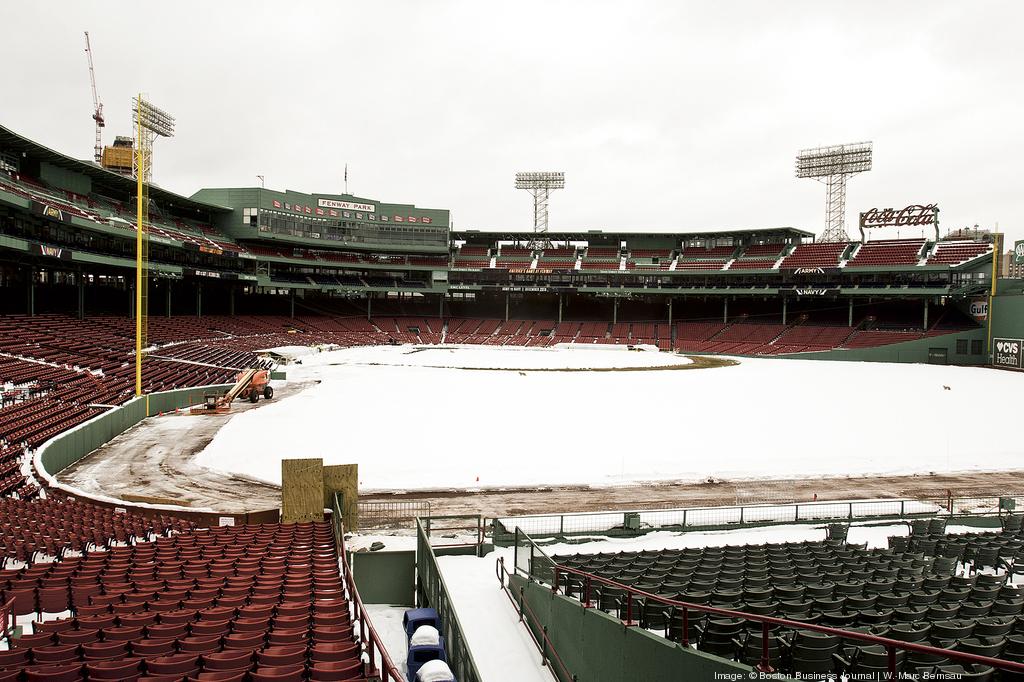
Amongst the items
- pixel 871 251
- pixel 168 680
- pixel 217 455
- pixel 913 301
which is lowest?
pixel 217 455

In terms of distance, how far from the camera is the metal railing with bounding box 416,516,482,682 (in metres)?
6.93

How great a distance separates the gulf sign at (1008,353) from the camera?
57.9 m

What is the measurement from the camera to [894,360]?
65.2 m

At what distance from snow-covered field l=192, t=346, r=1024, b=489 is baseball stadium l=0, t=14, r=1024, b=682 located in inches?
9.4

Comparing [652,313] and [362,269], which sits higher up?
[362,269]

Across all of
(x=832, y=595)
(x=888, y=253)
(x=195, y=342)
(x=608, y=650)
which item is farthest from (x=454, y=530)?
(x=888, y=253)

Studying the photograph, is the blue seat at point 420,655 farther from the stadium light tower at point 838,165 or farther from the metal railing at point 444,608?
the stadium light tower at point 838,165

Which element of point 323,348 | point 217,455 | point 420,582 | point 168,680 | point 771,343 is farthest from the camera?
point 771,343

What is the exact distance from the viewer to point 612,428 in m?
27.3

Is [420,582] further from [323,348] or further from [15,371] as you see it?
[323,348]

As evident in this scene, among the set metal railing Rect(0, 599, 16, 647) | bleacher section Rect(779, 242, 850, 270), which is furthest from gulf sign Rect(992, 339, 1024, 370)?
metal railing Rect(0, 599, 16, 647)

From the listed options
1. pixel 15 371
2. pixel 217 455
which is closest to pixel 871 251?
pixel 217 455

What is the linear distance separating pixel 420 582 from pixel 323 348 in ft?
176

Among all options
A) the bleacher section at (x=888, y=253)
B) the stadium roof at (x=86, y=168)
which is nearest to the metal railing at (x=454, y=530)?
the stadium roof at (x=86, y=168)
